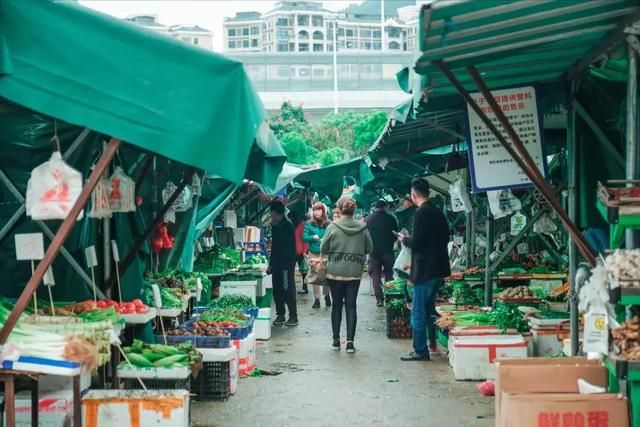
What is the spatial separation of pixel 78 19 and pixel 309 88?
74017 mm

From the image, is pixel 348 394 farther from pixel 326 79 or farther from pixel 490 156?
pixel 326 79

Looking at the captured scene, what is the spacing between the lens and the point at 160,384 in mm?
7961

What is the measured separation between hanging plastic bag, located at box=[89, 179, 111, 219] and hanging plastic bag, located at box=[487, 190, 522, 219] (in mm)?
5776

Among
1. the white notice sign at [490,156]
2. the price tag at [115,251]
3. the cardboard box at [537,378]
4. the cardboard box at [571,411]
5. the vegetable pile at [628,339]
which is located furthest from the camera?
the price tag at [115,251]

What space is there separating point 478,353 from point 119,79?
551 centimetres

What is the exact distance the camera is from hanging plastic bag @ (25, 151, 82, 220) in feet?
19.5

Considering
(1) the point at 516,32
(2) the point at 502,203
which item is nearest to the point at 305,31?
(2) the point at 502,203

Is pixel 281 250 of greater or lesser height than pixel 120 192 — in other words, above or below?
below

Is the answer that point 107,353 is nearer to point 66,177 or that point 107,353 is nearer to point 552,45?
point 66,177

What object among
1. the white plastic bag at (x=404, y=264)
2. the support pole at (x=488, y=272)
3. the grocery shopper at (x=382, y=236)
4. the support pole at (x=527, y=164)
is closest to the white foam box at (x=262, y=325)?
the white plastic bag at (x=404, y=264)

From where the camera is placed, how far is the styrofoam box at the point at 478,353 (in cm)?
995

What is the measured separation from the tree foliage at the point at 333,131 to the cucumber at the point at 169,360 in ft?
83.8

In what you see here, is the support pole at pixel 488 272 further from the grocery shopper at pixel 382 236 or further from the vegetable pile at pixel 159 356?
the vegetable pile at pixel 159 356

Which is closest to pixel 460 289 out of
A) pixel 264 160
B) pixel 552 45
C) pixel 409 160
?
pixel 409 160
